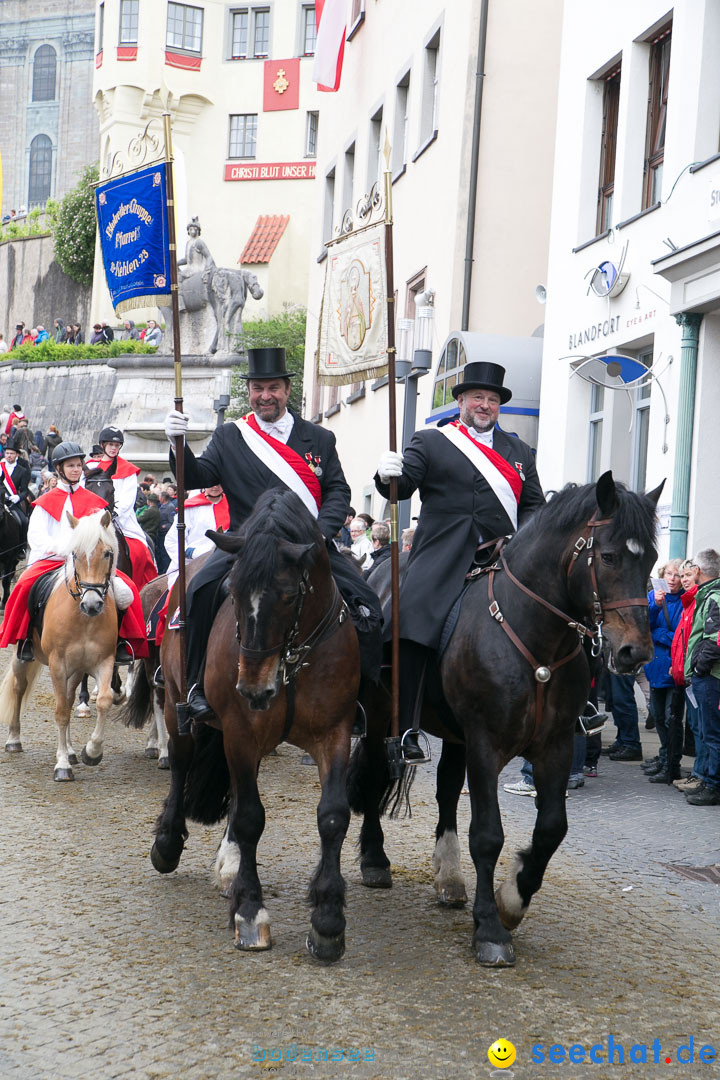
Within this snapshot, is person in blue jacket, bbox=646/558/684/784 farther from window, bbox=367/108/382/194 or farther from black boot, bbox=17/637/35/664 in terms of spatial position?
window, bbox=367/108/382/194

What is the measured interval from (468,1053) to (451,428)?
3.32 meters

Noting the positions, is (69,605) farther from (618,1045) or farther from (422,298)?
(422,298)

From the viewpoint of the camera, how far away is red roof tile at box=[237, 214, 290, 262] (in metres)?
57.6

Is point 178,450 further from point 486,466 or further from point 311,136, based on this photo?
point 311,136

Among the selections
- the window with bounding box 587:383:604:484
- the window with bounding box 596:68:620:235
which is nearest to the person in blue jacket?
the window with bounding box 587:383:604:484

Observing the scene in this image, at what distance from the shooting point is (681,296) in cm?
1516

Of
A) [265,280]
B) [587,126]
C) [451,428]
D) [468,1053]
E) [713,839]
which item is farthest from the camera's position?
[265,280]

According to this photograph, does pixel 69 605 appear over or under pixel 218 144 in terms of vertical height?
under

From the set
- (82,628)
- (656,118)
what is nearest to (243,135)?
(656,118)

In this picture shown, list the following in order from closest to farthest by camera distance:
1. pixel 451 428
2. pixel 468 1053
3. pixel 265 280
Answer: pixel 468 1053 < pixel 451 428 < pixel 265 280

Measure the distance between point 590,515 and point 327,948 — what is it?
2.07 m

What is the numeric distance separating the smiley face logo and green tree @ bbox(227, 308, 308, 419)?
4218 centimetres

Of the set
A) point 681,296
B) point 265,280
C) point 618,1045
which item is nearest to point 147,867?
point 618,1045

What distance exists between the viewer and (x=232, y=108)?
60.3 m
